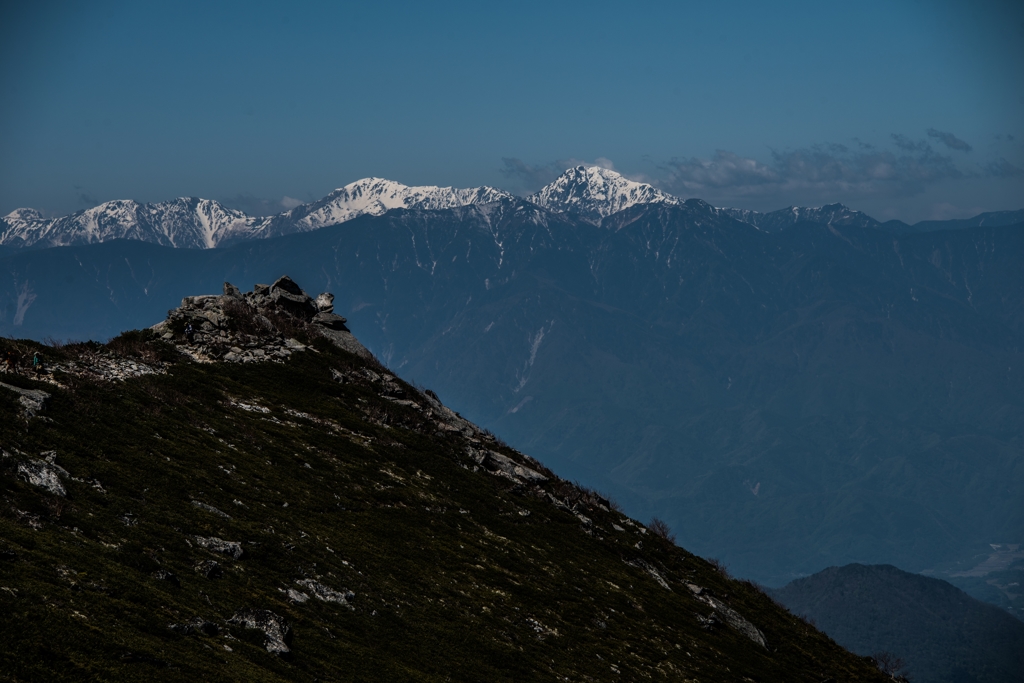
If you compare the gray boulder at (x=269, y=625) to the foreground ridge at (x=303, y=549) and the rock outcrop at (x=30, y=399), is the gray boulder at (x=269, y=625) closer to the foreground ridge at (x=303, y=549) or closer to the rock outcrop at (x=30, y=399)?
the foreground ridge at (x=303, y=549)

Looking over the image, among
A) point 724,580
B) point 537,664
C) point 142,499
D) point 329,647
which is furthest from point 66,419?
point 724,580

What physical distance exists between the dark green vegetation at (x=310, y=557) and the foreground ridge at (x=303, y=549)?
0.38 ft

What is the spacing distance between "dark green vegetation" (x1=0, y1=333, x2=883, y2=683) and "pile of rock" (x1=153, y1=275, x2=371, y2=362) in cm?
255

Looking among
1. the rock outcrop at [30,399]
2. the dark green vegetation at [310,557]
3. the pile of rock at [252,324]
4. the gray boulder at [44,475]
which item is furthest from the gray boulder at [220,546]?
the pile of rock at [252,324]

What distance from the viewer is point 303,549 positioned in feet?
113

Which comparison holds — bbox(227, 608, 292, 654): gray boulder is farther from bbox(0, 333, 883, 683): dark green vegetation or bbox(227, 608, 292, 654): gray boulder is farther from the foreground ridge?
bbox(0, 333, 883, 683): dark green vegetation

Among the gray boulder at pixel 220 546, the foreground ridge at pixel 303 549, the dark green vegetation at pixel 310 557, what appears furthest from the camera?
the gray boulder at pixel 220 546

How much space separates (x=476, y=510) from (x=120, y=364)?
2304 cm

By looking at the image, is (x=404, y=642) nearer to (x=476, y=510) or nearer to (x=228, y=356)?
(x=476, y=510)

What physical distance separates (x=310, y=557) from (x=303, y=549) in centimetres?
60

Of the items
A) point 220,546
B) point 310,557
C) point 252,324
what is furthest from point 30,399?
point 252,324

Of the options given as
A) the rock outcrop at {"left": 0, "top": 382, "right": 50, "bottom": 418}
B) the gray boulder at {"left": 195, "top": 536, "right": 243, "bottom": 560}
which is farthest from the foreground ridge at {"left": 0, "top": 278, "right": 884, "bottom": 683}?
the rock outcrop at {"left": 0, "top": 382, "right": 50, "bottom": 418}

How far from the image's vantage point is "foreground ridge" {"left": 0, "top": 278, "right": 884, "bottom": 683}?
24.8 m

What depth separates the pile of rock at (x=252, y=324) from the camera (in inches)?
2472
